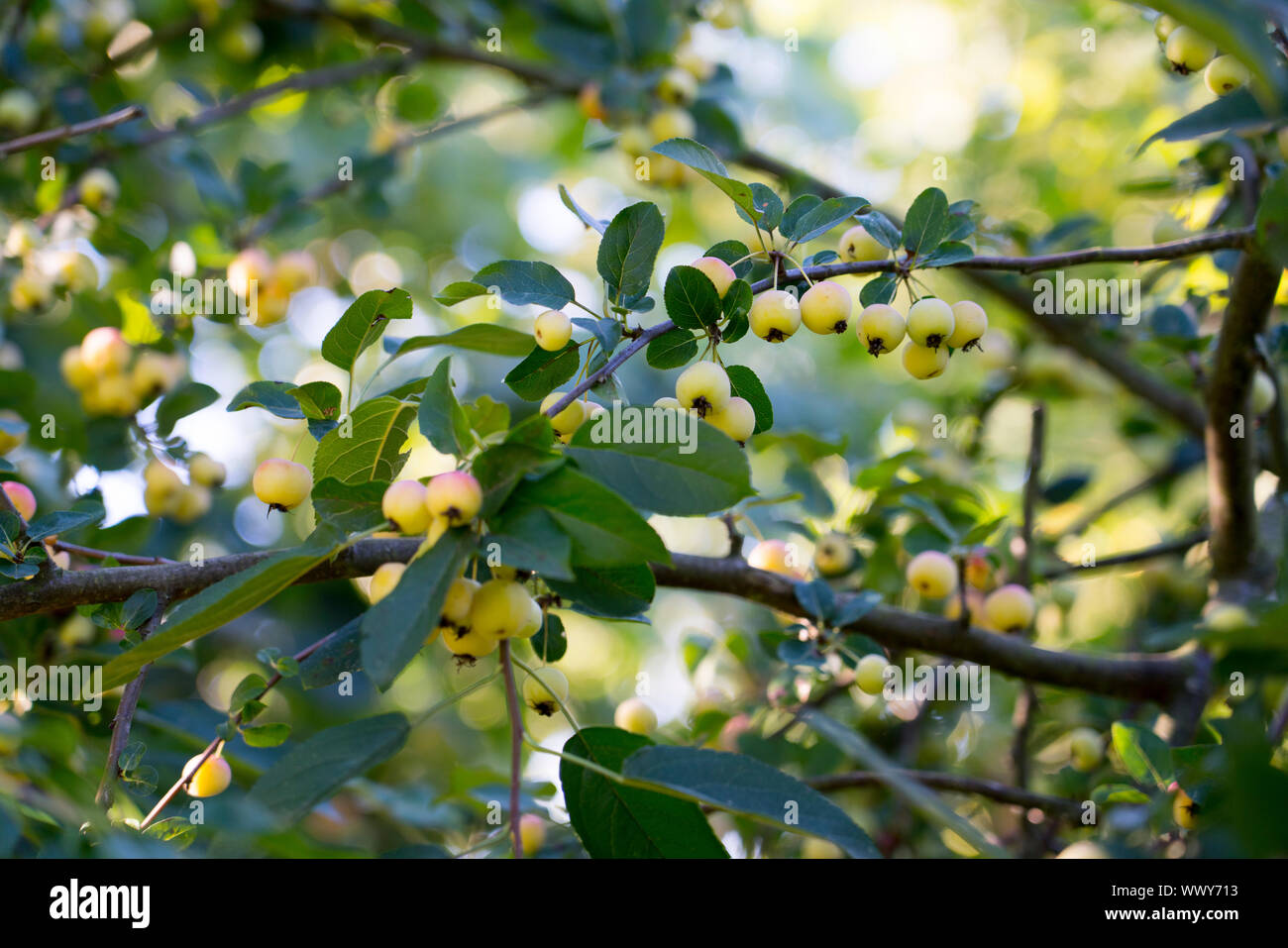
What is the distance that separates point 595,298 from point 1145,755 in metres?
3.43

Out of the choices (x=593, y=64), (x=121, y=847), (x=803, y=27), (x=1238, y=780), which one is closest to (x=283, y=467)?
(x=121, y=847)

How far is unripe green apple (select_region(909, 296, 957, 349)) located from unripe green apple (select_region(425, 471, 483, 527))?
62cm

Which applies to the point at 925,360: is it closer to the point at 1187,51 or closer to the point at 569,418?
the point at 569,418

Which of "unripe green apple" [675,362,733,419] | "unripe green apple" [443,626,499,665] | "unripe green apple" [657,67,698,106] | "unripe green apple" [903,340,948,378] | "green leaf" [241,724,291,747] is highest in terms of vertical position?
"unripe green apple" [657,67,698,106]

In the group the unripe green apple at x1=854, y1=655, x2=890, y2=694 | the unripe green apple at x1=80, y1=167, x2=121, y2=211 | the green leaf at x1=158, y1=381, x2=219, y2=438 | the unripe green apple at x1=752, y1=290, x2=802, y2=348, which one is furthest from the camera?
the unripe green apple at x1=80, y1=167, x2=121, y2=211

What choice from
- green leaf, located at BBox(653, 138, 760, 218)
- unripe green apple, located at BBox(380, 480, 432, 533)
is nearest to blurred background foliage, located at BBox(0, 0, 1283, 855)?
unripe green apple, located at BBox(380, 480, 432, 533)

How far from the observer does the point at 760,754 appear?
1822 mm

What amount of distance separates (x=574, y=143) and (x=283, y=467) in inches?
149

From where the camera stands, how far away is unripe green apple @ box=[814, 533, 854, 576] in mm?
1887

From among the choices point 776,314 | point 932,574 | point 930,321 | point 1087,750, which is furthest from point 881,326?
point 1087,750

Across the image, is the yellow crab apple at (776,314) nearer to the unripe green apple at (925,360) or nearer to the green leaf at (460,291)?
the unripe green apple at (925,360)

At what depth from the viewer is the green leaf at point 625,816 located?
1.01 metres

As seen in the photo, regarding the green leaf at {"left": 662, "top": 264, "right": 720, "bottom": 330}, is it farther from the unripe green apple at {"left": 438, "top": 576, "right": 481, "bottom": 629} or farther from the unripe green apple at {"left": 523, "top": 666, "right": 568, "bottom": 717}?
the unripe green apple at {"left": 523, "top": 666, "right": 568, "bottom": 717}

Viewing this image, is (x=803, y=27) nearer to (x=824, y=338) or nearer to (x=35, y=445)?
(x=824, y=338)
